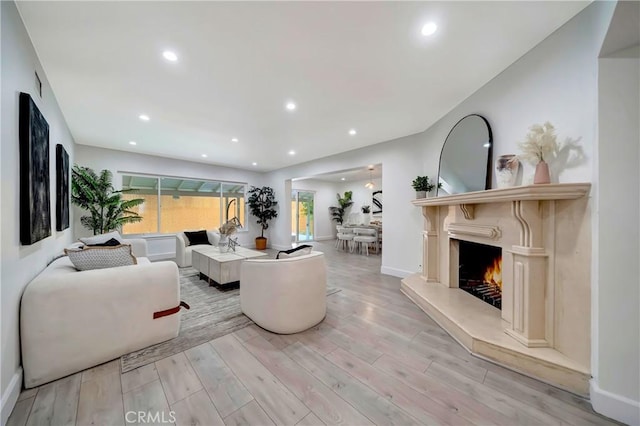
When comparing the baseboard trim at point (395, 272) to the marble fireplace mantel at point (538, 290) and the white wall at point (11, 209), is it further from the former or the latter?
the white wall at point (11, 209)

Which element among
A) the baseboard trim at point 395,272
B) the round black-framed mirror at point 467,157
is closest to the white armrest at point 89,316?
the round black-framed mirror at point 467,157

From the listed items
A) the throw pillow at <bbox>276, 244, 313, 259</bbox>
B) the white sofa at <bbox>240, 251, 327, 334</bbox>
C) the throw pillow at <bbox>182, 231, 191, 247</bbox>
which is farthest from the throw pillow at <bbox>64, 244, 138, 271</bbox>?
the throw pillow at <bbox>182, 231, 191, 247</bbox>

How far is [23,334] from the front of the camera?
5.17ft

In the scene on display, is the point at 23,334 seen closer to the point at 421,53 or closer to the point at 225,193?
the point at 421,53

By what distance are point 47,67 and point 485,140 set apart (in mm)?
4716

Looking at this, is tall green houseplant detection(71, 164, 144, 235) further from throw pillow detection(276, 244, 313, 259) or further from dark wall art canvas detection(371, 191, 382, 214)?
dark wall art canvas detection(371, 191, 382, 214)

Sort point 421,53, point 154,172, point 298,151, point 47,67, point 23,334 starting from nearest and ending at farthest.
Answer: point 23,334 < point 421,53 < point 47,67 < point 298,151 < point 154,172

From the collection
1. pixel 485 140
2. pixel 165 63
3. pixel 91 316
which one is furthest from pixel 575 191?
pixel 91 316

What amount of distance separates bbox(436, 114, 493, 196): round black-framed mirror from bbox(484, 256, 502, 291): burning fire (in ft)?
3.08

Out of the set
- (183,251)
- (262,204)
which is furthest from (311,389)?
(262,204)

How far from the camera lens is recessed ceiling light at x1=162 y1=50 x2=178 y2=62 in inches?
78.9

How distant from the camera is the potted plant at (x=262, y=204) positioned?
7.46 m

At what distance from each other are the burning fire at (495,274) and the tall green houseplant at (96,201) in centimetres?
637

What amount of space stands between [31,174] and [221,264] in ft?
7.03
